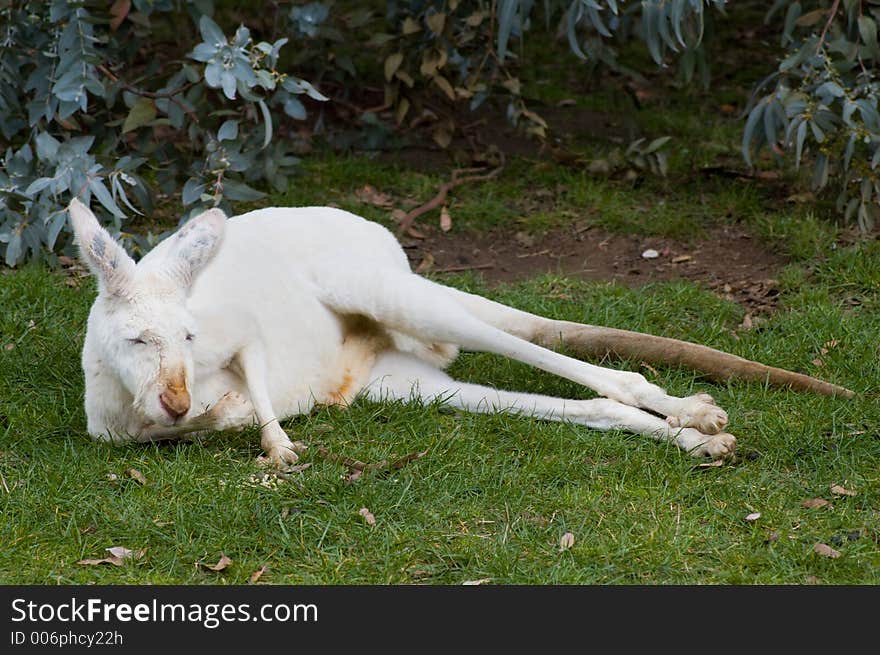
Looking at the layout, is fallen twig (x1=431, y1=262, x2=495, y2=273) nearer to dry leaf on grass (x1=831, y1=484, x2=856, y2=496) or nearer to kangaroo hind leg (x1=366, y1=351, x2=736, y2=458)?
kangaroo hind leg (x1=366, y1=351, x2=736, y2=458)

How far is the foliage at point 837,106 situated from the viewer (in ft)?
18.6

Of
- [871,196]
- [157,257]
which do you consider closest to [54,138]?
[157,257]

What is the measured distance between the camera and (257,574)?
11.1 feet

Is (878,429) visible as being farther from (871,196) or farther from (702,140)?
(702,140)

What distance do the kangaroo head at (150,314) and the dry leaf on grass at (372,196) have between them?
8.80 ft

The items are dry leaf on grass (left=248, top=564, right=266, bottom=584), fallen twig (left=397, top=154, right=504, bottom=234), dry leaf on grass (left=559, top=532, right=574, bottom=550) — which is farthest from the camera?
fallen twig (left=397, top=154, right=504, bottom=234)

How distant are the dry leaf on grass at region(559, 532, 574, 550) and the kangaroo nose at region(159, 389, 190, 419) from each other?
3.67ft

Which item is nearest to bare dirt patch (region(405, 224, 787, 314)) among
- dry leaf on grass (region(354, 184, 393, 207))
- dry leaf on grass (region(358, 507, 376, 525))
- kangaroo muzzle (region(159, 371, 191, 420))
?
dry leaf on grass (region(354, 184, 393, 207))

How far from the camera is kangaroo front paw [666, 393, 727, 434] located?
157 inches

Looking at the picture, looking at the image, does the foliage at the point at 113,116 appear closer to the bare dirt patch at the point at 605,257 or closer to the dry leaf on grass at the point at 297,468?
the bare dirt patch at the point at 605,257

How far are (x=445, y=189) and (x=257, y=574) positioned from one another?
3.58 m

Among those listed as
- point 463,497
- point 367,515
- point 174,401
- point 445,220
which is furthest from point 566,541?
point 445,220

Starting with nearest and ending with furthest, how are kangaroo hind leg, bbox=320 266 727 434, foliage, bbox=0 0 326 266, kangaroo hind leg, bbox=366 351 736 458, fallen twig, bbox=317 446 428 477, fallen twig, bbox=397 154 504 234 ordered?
fallen twig, bbox=317 446 428 477 → kangaroo hind leg, bbox=366 351 736 458 → kangaroo hind leg, bbox=320 266 727 434 → foliage, bbox=0 0 326 266 → fallen twig, bbox=397 154 504 234
